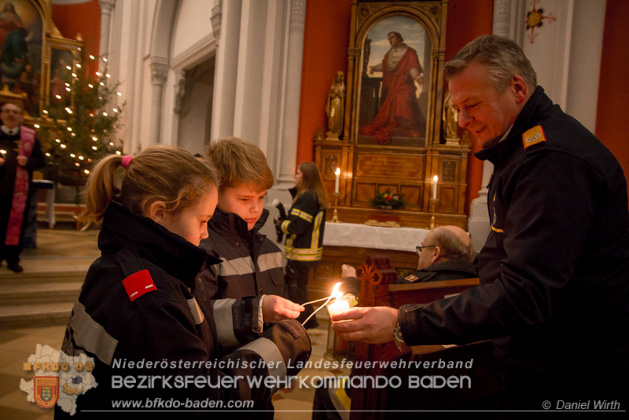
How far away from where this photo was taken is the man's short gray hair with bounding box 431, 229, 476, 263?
Result: 8.29 feet

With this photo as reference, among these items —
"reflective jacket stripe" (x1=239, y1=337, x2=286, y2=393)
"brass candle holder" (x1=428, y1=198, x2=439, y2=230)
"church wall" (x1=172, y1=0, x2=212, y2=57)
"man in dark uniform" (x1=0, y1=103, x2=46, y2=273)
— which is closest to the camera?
"reflective jacket stripe" (x1=239, y1=337, x2=286, y2=393)

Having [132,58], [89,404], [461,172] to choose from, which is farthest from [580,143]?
[132,58]

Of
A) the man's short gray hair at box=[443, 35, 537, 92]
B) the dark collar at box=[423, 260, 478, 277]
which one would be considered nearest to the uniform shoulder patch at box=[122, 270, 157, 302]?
the man's short gray hair at box=[443, 35, 537, 92]

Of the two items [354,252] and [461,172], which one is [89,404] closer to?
[354,252]

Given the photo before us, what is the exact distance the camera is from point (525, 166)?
4.06ft

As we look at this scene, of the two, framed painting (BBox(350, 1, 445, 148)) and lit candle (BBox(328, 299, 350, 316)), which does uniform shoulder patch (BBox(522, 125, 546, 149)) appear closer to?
lit candle (BBox(328, 299, 350, 316))

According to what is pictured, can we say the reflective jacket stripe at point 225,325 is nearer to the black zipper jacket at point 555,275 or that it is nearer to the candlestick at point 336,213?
the black zipper jacket at point 555,275

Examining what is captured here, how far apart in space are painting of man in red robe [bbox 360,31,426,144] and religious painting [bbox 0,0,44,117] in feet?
33.7

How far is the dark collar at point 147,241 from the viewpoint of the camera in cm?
119

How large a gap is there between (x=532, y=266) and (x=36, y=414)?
10.3ft

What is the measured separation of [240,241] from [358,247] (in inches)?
166

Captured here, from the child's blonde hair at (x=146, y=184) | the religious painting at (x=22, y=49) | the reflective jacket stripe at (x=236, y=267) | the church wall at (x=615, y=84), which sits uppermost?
the religious painting at (x=22, y=49)

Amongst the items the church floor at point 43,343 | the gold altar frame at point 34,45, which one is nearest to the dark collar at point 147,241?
the church floor at point 43,343

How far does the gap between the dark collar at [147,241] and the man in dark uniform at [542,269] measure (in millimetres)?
581
